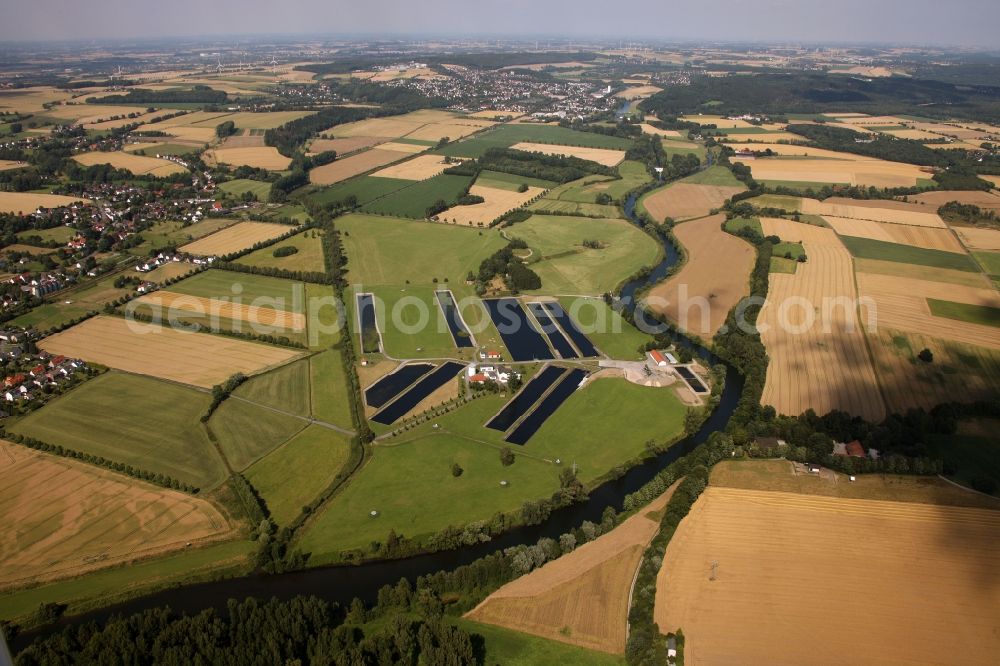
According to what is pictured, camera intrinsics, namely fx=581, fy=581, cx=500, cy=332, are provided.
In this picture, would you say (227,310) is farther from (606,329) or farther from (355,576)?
(606,329)

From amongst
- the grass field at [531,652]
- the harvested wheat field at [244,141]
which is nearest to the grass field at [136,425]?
the grass field at [531,652]

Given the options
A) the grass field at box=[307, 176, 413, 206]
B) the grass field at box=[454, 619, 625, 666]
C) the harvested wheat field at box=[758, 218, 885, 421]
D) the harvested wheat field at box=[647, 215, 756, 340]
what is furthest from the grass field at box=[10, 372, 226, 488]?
the grass field at box=[307, 176, 413, 206]

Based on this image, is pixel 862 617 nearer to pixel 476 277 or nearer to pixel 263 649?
pixel 263 649

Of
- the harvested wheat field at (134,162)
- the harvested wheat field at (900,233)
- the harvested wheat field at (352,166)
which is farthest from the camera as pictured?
the harvested wheat field at (134,162)

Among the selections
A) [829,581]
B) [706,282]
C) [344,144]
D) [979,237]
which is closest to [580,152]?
[344,144]

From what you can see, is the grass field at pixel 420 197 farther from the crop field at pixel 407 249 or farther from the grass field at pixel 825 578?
the grass field at pixel 825 578

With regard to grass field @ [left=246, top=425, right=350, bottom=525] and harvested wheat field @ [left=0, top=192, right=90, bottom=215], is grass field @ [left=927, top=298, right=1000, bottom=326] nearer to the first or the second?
grass field @ [left=246, top=425, right=350, bottom=525]

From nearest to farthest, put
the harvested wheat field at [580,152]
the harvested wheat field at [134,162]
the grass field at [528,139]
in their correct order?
1. the harvested wheat field at [134,162]
2. the harvested wheat field at [580,152]
3. the grass field at [528,139]

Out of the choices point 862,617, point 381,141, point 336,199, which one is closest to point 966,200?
point 862,617
